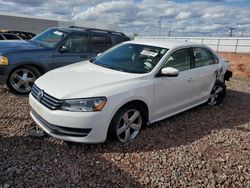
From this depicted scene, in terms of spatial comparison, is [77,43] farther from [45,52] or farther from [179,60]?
[179,60]

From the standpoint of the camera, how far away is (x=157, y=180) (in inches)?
124

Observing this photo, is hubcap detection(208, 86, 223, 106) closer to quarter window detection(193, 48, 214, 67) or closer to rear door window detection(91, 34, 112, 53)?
quarter window detection(193, 48, 214, 67)

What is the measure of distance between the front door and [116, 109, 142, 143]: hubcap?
1.32 feet

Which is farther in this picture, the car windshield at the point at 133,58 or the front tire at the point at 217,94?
the front tire at the point at 217,94

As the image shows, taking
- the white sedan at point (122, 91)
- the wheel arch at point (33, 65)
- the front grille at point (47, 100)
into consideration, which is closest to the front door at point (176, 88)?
→ the white sedan at point (122, 91)

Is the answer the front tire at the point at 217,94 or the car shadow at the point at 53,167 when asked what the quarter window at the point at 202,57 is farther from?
the car shadow at the point at 53,167

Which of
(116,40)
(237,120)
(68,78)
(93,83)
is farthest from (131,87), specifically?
(116,40)

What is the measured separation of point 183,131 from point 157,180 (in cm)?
169

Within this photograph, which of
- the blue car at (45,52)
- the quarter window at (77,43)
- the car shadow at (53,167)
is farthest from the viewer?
the quarter window at (77,43)

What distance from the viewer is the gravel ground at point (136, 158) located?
3092 mm

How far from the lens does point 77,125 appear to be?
3.43 meters

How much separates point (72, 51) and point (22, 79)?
1.49m

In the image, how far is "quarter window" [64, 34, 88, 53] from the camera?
6.72 meters

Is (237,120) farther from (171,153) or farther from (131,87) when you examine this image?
(131,87)
